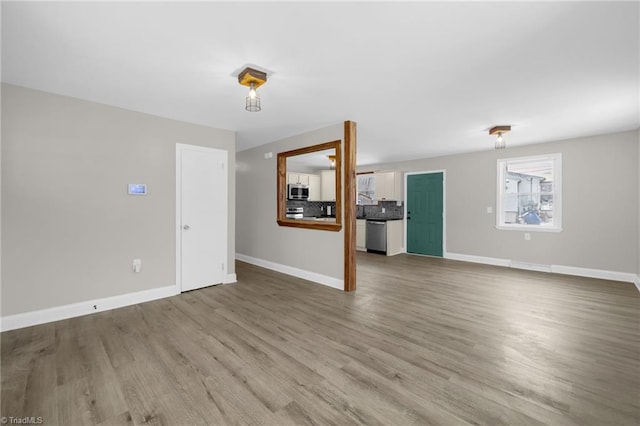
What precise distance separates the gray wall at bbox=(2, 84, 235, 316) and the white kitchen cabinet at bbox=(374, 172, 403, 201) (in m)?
5.20

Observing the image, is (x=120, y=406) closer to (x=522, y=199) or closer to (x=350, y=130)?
(x=350, y=130)

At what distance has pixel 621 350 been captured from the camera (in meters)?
2.43

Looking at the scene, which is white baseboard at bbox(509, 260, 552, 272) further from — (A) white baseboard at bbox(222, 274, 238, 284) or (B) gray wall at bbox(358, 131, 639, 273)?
(A) white baseboard at bbox(222, 274, 238, 284)

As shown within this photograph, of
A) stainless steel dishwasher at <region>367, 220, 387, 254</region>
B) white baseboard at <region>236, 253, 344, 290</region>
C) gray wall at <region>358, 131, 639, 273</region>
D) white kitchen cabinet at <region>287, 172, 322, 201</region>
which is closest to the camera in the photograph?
white baseboard at <region>236, 253, 344, 290</region>

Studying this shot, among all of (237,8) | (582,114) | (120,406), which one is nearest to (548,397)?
(120,406)

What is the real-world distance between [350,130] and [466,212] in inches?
158

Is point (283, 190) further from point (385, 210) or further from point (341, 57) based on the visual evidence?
point (385, 210)

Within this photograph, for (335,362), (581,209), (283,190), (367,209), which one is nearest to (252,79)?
(335,362)

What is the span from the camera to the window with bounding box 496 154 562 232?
529cm

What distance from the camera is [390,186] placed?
7.50 metres
